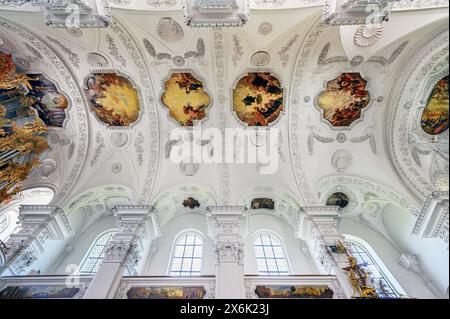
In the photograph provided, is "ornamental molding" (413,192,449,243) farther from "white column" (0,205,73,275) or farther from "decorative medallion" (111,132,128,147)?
"decorative medallion" (111,132,128,147)

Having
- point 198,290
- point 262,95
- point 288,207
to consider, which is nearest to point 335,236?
point 288,207

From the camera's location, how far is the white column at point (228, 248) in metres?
7.40

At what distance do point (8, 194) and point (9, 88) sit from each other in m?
4.57

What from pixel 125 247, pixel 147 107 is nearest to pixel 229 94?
pixel 147 107

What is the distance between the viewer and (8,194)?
9438mm

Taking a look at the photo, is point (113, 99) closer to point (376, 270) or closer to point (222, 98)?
point (222, 98)

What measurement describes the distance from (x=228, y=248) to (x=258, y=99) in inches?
279

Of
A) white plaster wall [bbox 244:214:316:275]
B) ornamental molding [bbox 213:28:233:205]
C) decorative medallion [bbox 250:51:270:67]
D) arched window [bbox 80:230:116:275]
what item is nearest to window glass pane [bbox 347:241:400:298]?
white plaster wall [bbox 244:214:316:275]

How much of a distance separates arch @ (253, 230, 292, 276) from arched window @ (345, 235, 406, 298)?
108 inches

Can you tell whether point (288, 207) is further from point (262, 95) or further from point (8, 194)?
point (8, 194)

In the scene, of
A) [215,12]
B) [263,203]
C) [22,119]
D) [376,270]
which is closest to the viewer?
[215,12]

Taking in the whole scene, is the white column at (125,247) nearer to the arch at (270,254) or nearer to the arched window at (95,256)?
the arched window at (95,256)

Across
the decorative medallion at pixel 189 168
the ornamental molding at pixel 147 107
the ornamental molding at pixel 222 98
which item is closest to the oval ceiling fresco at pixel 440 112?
the ornamental molding at pixel 222 98

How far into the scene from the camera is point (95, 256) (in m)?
10.5
